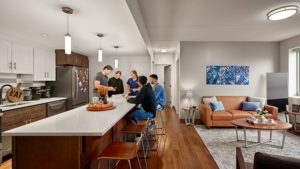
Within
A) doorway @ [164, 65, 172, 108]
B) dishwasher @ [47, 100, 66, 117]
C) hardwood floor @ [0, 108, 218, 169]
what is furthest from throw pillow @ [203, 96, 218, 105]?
dishwasher @ [47, 100, 66, 117]

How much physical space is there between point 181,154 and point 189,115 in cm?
255

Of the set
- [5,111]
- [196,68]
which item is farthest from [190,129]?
[5,111]

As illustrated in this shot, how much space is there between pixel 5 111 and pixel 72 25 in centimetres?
189

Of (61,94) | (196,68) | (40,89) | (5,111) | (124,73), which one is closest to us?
(5,111)

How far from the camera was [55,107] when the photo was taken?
4430mm

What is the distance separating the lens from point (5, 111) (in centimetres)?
301

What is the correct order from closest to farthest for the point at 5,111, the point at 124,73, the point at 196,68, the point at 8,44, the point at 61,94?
the point at 5,111 → the point at 8,44 → the point at 61,94 → the point at 196,68 → the point at 124,73

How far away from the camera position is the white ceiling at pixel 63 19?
7.19 ft

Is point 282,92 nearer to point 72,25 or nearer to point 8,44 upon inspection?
point 72,25

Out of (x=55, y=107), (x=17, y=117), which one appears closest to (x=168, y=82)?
(x=55, y=107)

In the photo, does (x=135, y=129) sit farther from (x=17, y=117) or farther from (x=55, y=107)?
(x=55, y=107)

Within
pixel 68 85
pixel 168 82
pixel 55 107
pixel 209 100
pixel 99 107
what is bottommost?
pixel 55 107

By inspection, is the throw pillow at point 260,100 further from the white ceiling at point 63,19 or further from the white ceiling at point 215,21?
the white ceiling at point 63,19

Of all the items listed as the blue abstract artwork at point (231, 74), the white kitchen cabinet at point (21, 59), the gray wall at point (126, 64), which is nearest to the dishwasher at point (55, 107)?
the white kitchen cabinet at point (21, 59)
